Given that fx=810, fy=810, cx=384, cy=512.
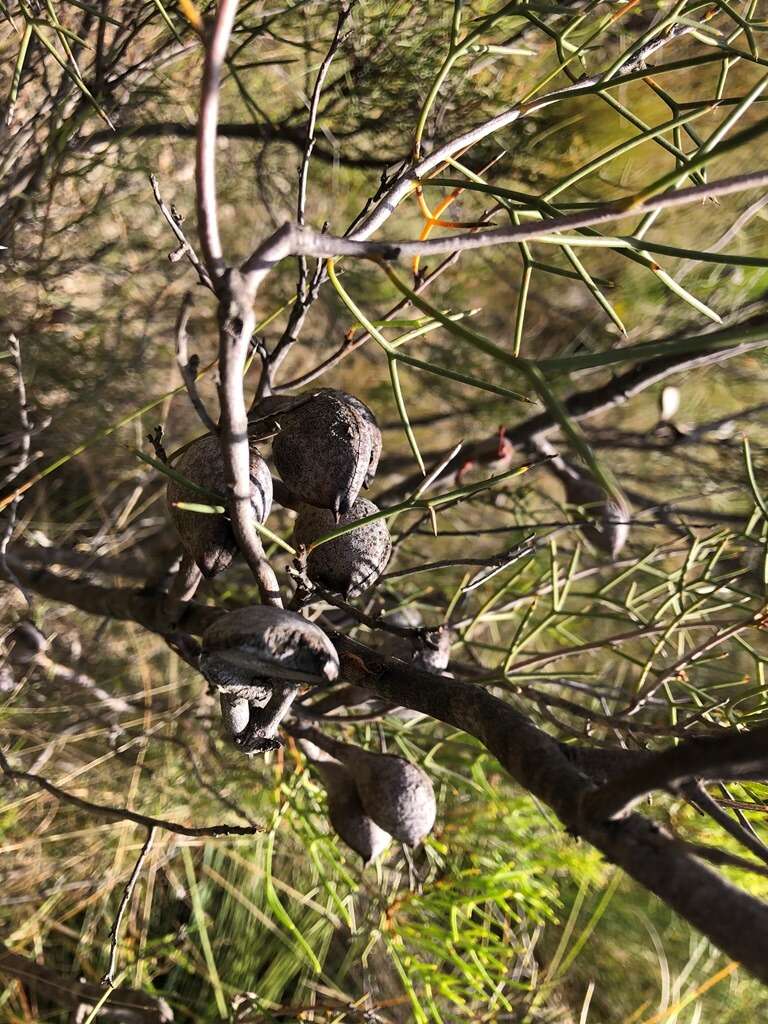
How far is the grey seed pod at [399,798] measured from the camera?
1.38ft

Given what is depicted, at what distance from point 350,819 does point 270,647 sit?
0.80 ft

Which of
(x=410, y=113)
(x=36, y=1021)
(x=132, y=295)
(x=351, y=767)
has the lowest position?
(x=36, y=1021)

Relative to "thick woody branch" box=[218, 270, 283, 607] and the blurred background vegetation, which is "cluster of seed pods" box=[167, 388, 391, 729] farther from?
the blurred background vegetation

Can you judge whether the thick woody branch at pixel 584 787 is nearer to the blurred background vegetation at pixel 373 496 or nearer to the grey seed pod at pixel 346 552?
the grey seed pod at pixel 346 552

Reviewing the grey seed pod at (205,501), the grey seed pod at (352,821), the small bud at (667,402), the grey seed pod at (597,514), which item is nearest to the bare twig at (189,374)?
the grey seed pod at (205,501)

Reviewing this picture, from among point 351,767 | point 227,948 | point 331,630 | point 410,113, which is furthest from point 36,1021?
point 410,113

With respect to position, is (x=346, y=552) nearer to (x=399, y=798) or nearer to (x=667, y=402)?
(x=399, y=798)

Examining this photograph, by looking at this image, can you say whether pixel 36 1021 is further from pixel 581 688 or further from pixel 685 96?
pixel 685 96

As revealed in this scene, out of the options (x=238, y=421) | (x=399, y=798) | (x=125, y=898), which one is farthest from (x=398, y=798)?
(x=238, y=421)

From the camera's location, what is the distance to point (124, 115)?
2.26 ft

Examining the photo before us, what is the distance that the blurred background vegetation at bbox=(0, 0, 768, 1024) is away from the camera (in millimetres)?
628

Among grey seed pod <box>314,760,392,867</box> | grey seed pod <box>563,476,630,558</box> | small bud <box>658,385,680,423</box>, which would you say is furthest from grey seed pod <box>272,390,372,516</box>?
small bud <box>658,385,680,423</box>

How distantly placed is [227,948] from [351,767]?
0.65 meters

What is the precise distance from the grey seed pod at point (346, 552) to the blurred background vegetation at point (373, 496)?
0.15 metres
